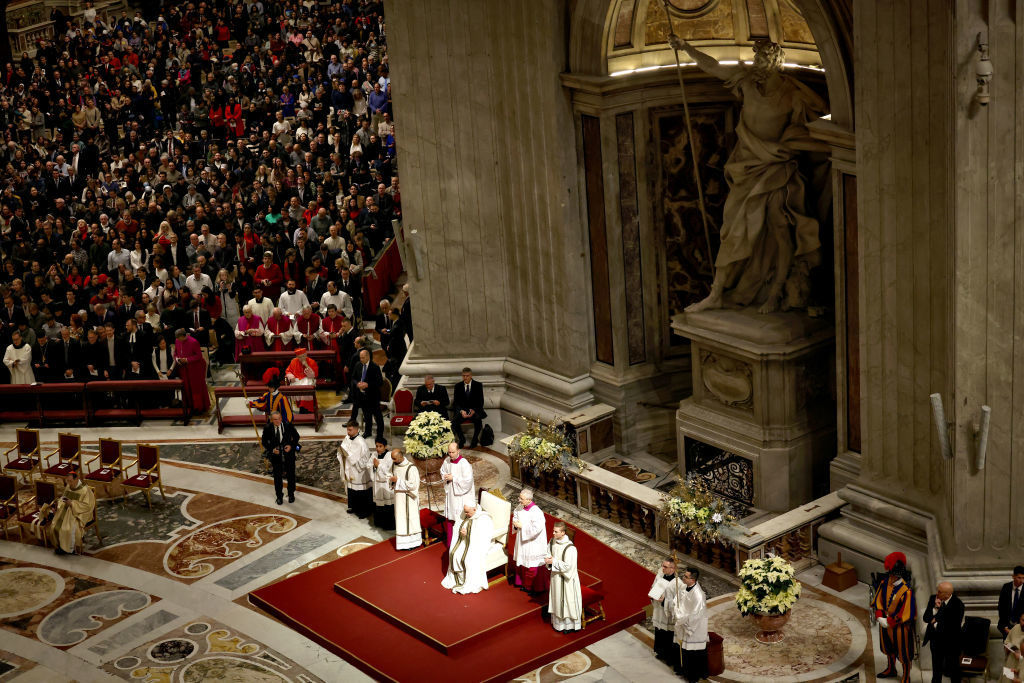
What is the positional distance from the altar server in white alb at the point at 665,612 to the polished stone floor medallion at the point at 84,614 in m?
5.27

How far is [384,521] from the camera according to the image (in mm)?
16391

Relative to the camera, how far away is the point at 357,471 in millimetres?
16516

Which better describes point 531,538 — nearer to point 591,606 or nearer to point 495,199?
point 591,606

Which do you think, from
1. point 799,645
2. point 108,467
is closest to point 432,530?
point 799,645

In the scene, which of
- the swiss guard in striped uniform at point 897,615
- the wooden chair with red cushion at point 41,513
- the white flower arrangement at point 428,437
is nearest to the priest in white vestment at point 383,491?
the white flower arrangement at point 428,437

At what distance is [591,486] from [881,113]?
5152 mm

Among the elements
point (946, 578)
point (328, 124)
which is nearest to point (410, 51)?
point (946, 578)

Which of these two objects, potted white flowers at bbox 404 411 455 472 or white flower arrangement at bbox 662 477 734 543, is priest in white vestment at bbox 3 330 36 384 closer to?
potted white flowers at bbox 404 411 455 472

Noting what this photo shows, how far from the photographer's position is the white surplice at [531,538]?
14391 millimetres

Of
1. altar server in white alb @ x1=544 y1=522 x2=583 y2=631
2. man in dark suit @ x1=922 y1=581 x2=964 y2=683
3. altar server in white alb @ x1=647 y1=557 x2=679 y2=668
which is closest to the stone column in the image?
altar server in white alb @ x1=544 y1=522 x2=583 y2=631

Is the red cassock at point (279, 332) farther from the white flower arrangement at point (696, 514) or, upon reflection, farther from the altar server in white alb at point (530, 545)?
the white flower arrangement at point (696, 514)

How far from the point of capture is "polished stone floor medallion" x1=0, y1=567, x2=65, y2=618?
1553 cm

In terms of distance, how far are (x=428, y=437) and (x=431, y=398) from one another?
3.76 feet

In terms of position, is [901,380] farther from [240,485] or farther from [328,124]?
[328,124]
